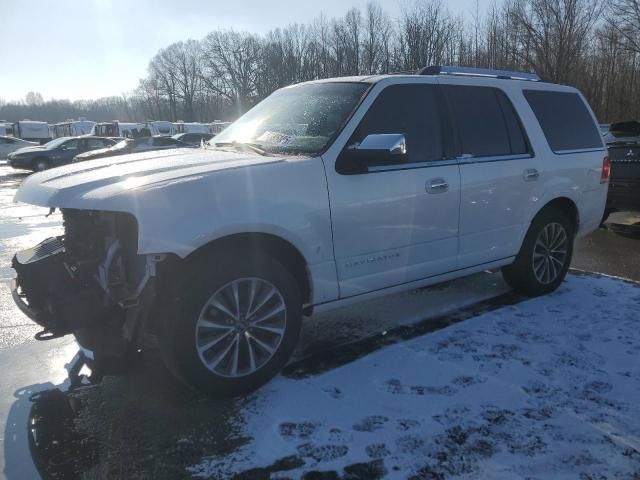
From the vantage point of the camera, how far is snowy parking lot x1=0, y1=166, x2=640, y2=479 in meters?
2.55

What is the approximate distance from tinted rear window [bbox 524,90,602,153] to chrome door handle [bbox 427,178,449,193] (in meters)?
1.53

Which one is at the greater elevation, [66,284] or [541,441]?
[66,284]

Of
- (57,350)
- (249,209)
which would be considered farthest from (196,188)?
(57,350)

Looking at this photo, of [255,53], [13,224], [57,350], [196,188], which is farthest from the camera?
[255,53]

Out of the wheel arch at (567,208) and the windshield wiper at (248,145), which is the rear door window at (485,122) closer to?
the wheel arch at (567,208)

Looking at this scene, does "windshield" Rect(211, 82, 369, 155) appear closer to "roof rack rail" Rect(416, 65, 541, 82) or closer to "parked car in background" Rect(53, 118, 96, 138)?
"roof rack rail" Rect(416, 65, 541, 82)

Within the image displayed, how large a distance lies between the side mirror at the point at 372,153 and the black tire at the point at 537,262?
1.98 metres

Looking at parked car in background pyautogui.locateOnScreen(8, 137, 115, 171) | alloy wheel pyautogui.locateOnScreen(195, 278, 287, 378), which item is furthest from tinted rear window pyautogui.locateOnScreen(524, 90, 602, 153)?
parked car in background pyautogui.locateOnScreen(8, 137, 115, 171)

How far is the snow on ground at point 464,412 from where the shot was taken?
2.52m

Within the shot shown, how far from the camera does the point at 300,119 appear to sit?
382 cm

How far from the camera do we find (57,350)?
3.97 metres

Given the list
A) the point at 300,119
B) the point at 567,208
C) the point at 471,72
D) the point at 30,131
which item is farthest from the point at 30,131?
the point at 567,208

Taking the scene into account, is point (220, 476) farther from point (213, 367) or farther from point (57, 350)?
point (57, 350)

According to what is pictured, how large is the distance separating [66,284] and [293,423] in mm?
1581
